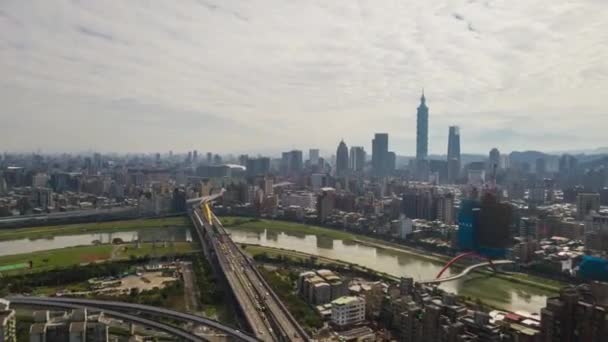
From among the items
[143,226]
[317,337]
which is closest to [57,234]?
[143,226]

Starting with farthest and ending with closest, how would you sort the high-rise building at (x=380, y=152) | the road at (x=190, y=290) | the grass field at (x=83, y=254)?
the high-rise building at (x=380, y=152) → the grass field at (x=83, y=254) → the road at (x=190, y=290)

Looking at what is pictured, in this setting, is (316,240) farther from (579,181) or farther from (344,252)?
(579,181)

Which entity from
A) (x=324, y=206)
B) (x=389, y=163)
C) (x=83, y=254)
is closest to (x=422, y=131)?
(x=389, y=163)

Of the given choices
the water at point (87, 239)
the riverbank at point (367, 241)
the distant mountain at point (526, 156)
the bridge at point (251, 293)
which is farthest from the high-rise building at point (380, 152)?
the bridge at point (251, 293)

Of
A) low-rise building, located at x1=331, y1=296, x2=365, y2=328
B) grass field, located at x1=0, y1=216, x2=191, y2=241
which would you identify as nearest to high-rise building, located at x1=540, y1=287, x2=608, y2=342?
low-rise building, located at x1=331, y1=296, x2=365, y2=328

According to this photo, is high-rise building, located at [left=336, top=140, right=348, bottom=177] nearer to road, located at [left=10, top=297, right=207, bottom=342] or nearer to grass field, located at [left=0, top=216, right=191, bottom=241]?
grass field, located at [left=0, top=216, right=191, bottom=241]

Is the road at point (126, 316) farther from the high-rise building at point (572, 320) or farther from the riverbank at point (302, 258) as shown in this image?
the riverbank at point (302, 258)
